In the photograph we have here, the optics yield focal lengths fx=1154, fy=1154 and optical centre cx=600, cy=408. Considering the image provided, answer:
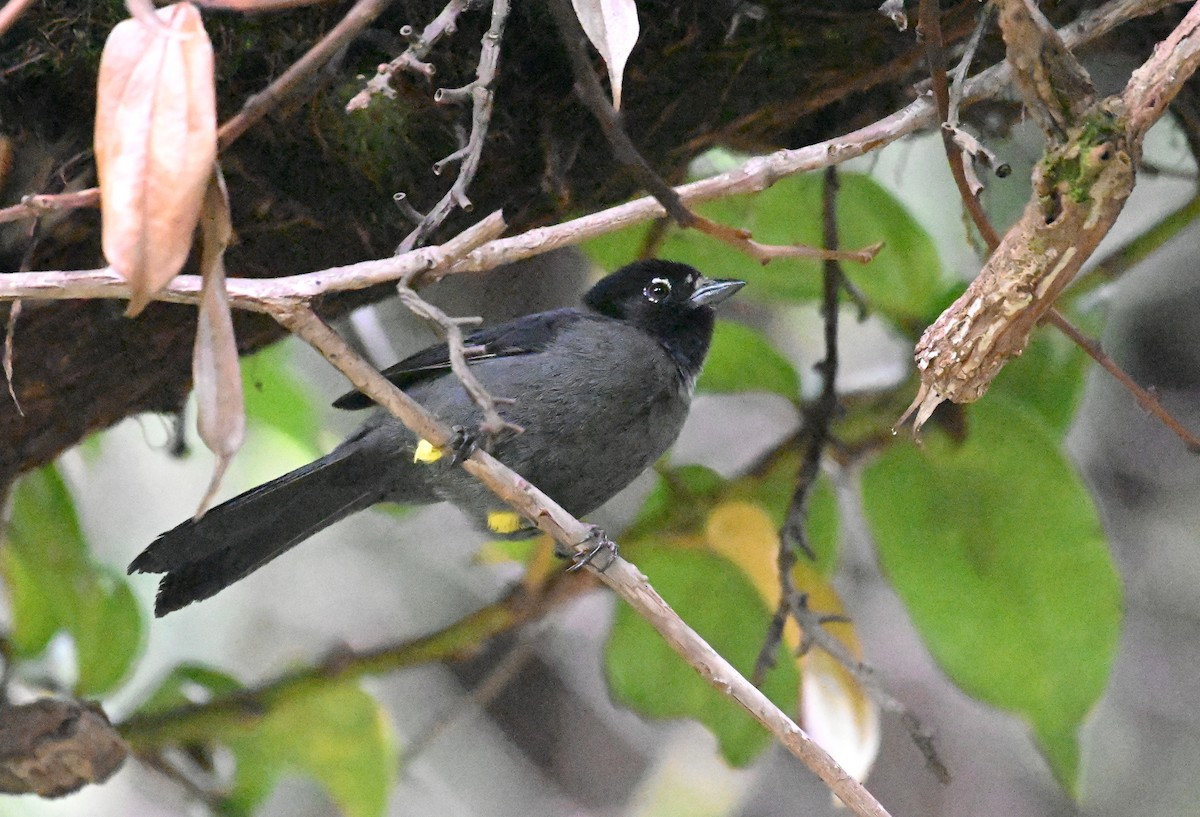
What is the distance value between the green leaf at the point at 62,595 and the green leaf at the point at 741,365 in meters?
1.29

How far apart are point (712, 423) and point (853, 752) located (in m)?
1.39

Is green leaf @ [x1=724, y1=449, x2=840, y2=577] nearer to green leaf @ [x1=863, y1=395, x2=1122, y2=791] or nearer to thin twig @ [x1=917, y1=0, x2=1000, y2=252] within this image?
green leaf @ [x1=863, y1=395, x2=1122, y2=791]

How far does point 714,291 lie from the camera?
7.48 feet

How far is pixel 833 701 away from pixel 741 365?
71 cm

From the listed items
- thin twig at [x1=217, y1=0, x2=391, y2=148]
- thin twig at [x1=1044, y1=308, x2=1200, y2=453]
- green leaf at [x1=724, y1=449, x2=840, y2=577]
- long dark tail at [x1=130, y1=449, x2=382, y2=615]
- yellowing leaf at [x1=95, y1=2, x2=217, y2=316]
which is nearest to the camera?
yellowing leaf at [x1=95, y1=2, x2=217, y2=316]

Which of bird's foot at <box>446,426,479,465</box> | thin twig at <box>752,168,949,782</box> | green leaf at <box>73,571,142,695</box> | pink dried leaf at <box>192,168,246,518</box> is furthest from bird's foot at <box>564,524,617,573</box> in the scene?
green leaf at <box>73,571,142,695</box>

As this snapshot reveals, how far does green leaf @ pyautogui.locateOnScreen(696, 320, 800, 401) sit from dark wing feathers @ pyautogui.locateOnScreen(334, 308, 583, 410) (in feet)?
1.10

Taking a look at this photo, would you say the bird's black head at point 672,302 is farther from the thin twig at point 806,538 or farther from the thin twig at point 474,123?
the thin twig at point 474,123

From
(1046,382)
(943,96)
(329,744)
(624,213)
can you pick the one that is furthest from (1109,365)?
(329,744)

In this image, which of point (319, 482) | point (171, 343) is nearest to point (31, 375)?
point (171, 343)

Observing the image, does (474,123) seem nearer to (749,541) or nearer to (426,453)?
(426,453)

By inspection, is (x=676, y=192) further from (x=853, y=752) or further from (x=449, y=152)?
(x=853, y=752)

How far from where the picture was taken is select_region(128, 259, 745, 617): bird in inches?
78.0

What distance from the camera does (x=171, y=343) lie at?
1.91 metres
